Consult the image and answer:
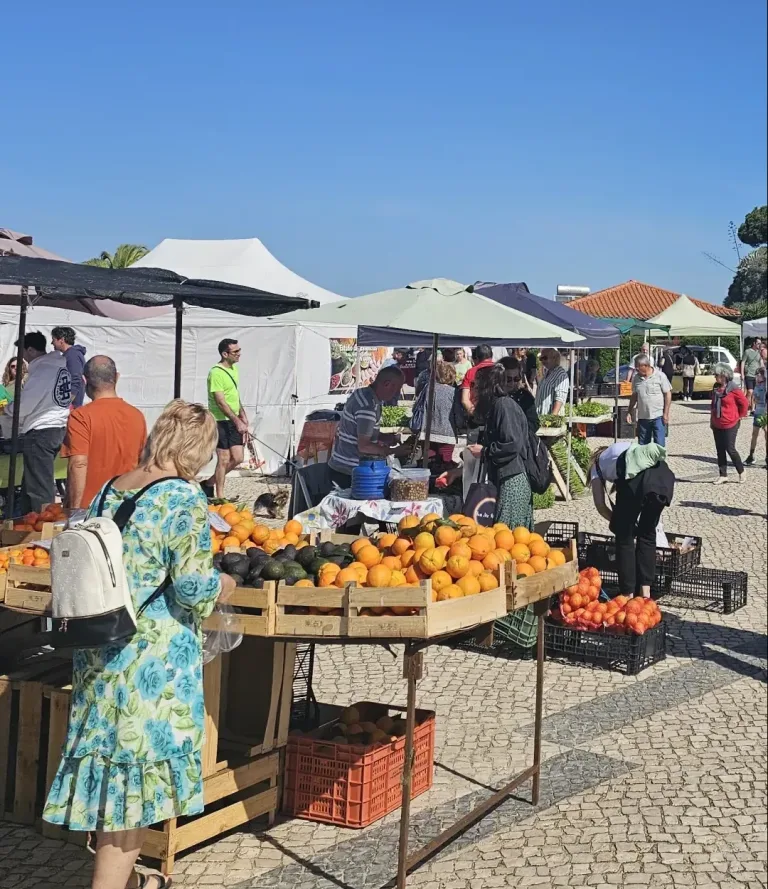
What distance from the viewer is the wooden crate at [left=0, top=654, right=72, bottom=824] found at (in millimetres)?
4891

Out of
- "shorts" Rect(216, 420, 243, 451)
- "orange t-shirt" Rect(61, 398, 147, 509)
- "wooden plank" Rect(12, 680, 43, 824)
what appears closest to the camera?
"wooden plank" Rect(12, 680, 43, 824)

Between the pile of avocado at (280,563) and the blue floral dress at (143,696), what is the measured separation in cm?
78

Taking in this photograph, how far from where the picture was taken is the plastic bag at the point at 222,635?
4219 mm

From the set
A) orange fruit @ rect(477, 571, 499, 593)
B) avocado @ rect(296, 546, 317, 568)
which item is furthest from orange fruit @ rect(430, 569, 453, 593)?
avocado @ rect(296, 546, 317, 568)

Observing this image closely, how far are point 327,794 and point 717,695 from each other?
131 inches

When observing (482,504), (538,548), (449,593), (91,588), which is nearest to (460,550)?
(449,593)

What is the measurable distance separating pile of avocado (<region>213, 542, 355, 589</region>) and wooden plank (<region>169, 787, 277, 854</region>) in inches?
38.8

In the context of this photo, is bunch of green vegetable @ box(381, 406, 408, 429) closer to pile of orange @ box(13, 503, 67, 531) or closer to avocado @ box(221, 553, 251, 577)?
pile of orange @ box(13, 503, 67, 531)

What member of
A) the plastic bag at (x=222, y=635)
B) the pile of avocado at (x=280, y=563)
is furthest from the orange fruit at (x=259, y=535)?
the plastic bag at (x=222, y=635)

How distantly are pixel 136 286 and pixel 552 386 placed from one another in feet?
34.7

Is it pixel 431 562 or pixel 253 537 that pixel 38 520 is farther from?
pixel 431 562

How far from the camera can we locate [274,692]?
16.3 ft

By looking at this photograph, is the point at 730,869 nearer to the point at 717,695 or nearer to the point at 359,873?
the point at 359,873

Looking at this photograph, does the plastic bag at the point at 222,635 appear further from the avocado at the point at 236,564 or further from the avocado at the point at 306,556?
the avocado at the point at 306,556
